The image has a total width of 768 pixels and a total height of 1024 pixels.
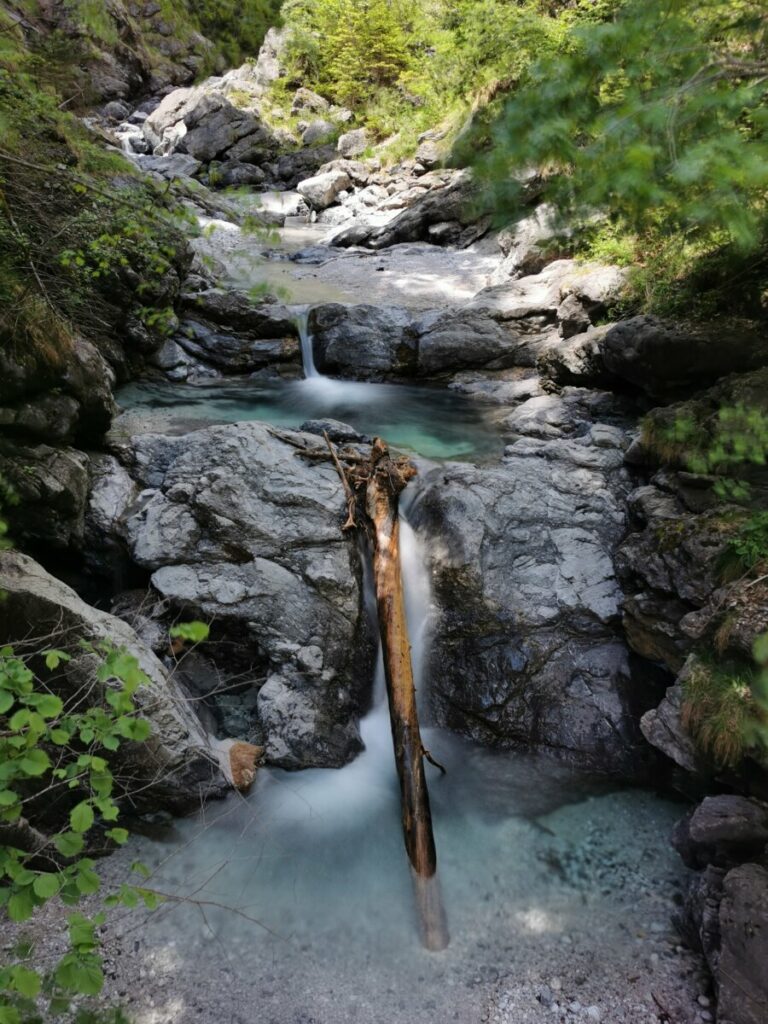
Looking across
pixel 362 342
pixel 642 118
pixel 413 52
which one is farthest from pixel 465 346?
pixel 413 52

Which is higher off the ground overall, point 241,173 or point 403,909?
point 241,173

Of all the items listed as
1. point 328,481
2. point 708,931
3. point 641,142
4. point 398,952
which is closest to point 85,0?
point 641,142

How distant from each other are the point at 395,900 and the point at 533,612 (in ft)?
7.62

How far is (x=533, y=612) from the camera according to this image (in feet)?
15.7

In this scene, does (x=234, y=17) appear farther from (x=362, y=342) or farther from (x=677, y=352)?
(x=362, y=342)

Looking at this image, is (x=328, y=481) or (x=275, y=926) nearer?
(x=275, y=926)

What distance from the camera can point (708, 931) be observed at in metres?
2.89

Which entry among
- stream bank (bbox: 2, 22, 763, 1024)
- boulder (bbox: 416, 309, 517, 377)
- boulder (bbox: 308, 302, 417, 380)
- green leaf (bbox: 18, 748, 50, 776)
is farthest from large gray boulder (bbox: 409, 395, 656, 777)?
boulder (bbox: 308, 302, 417, 380)

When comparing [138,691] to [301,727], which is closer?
[138,691]

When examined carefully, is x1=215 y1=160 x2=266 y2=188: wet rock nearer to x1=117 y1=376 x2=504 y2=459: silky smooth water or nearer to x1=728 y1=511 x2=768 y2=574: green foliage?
x1=117 y1=376 x2=504 y2=459: silky smooth water

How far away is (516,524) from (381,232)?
13.3m

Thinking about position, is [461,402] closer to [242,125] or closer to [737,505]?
[737,505]

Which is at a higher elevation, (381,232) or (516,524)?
(381,232)

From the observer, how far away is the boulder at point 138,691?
11.7ft
